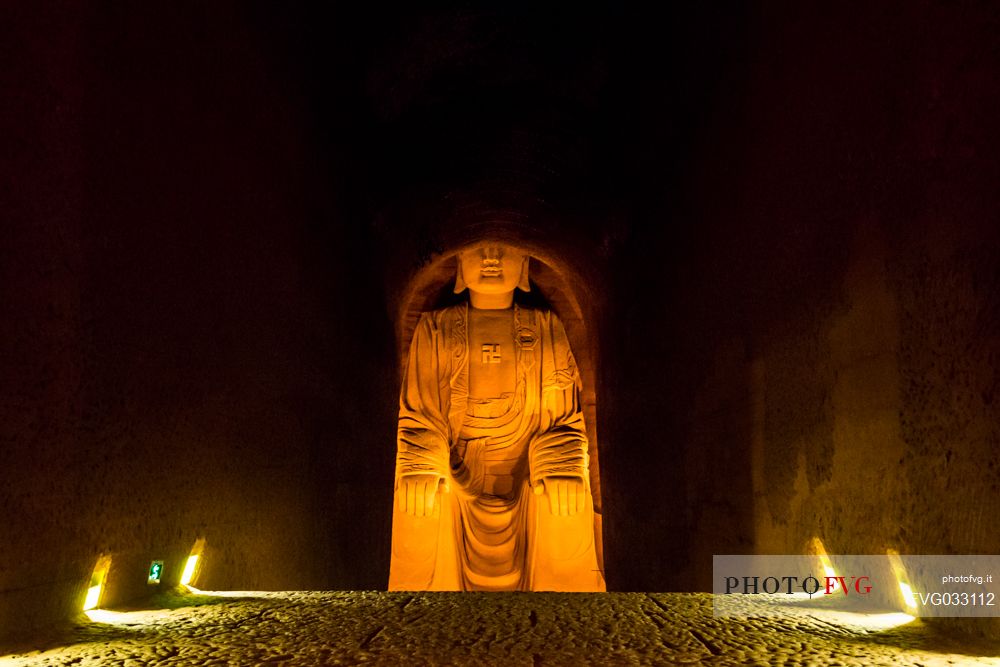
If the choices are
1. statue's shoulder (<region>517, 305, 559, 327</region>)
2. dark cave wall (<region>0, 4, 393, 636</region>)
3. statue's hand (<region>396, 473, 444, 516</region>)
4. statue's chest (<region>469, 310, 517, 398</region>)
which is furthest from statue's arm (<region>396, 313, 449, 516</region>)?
dark cave wall (<region>0, 4, 393, 636</region>)

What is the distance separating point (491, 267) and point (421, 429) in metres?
1.53

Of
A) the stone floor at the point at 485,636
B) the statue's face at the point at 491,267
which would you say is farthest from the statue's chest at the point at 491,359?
the stone floor at the point at 485,636

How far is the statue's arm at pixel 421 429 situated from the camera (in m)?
6.20

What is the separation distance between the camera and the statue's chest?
6.94m

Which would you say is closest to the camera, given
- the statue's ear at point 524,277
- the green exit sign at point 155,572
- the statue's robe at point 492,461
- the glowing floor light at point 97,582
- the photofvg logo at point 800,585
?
the glowing floor light at point 97,582

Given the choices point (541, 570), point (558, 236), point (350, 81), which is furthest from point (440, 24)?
point (541, 570)

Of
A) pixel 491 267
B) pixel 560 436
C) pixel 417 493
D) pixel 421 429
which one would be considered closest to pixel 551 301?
pixel 491 267

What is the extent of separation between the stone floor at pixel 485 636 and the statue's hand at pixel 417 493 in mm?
3879

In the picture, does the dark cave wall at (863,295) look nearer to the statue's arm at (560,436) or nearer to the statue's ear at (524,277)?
the statue's arm at (560,436)

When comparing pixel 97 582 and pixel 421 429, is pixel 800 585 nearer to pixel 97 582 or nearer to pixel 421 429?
pixel 97 582

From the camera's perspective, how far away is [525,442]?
274 inches

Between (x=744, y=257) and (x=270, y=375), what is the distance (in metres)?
1.95

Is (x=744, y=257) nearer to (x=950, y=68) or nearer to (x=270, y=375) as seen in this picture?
(x=950, y=68)

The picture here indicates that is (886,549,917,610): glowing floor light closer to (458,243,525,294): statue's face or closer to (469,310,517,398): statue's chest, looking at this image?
(458,243,525,294): statue's face
